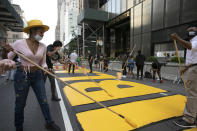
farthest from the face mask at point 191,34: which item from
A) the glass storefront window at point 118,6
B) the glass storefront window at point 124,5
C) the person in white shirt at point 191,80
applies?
the glass storefront window at point 118,6

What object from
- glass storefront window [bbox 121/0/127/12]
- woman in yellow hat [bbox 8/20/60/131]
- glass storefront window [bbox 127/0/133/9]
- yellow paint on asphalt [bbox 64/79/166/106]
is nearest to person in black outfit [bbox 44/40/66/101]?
yellow paint on asphalt [bbox 64/79/166/106]

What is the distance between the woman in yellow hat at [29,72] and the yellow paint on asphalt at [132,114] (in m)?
0.73

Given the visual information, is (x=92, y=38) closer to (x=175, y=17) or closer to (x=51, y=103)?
(x=175, y=17)

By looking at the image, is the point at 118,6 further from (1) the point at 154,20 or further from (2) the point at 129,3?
(1) the point at 154,20

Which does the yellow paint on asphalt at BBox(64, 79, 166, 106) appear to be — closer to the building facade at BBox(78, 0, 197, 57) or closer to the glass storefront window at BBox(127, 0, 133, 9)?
the building facade at BBox(78, 0, 197, 57)

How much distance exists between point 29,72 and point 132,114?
2.50 metres

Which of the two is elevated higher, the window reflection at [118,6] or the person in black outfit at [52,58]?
the window reflection at [118,6]

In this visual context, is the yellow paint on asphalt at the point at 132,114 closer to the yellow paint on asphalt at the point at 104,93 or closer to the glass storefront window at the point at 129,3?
the yellow paint on asphalt at the point at 104,93

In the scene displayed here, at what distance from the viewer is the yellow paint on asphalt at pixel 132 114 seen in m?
2.38

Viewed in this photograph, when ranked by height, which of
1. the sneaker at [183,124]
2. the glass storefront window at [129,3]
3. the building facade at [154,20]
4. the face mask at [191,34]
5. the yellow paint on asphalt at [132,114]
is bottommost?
the yellow paint on asphalt at [132,114]

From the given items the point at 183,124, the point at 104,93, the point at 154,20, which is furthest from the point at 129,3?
the point at 183,124

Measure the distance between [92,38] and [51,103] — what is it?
2528 centimetres

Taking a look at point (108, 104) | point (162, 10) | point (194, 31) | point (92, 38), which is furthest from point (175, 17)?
point (92, 38)

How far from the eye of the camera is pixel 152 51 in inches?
513
